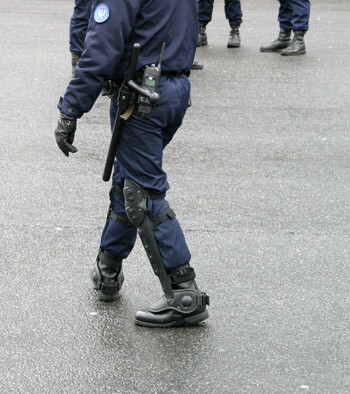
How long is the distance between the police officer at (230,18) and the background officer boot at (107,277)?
6084mm

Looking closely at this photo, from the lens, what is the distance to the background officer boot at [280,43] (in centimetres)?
1024

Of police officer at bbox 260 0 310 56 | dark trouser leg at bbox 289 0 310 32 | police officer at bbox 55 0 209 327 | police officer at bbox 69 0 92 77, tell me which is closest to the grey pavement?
police officer at bbox 55 0 209 327

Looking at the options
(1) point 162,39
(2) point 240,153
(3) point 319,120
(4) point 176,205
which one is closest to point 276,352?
(1) point 162,39

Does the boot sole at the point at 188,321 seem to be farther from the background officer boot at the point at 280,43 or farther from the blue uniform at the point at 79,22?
the background officer boot at the point at 280,43

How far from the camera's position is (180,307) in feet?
14.4

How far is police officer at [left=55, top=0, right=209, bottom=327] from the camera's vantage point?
4.00 meters

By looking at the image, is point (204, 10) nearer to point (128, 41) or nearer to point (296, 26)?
point (296, 26)

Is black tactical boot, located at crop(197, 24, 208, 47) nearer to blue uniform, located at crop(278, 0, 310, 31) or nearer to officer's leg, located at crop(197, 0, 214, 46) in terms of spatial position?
officer's leg, located at crop(197, 0, 214, 46)

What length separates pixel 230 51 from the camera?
10297mm

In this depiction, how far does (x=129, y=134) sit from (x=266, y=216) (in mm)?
1744

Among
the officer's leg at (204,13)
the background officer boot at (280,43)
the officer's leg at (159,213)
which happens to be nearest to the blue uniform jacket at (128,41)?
the officer's leg at (159,213)

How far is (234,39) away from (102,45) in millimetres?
6628

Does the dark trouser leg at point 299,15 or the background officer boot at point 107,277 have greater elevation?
the background officer boot at point 107,277

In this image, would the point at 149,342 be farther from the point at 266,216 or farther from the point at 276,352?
the point at 266,216
